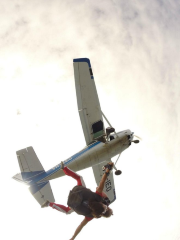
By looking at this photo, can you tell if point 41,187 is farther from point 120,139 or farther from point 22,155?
point 120,139

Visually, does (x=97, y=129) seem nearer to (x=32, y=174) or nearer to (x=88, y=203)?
(x=32, y=174)

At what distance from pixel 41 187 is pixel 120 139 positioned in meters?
5.56

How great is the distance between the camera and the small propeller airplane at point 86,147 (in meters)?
10.1

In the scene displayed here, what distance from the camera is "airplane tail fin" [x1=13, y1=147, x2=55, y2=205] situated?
391 inches

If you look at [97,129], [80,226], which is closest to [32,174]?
[97,129]

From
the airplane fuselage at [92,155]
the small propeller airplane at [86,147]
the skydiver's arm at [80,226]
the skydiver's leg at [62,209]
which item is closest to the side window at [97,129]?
the small propeller airplane at [86,147]

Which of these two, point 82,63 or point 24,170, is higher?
point 82,63

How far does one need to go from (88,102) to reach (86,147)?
2.87m

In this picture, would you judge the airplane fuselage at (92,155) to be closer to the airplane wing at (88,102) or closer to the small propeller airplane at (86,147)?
the small propeller airplane at (86,147)

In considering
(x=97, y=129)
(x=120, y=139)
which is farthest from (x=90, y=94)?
(x=120, y=139)

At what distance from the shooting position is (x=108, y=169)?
4410mm

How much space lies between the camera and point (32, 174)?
33.3ft

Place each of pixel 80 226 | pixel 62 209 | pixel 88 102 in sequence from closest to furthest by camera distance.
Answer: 1. pixel 80 226
2. pixel 62 209
3. pixel 88 102

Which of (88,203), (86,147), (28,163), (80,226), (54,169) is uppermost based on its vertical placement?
(88,203)
